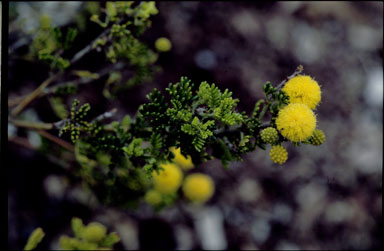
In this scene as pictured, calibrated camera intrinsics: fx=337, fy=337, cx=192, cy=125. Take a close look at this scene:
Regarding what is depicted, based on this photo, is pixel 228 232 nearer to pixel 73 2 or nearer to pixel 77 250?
pixel 77 250

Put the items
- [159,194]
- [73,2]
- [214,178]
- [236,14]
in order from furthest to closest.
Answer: [236,14] < [214,178] < [73,2] < [159,194]

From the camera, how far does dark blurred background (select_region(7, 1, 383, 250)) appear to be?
3.06 metres

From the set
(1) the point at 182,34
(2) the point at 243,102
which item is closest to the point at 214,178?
(2) the point at 243,102

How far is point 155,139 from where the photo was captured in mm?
Answer: 1506

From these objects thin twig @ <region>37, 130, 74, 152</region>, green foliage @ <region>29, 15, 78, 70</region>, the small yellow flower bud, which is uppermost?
green foliage @ <region>29, 15, 78, 70</region>

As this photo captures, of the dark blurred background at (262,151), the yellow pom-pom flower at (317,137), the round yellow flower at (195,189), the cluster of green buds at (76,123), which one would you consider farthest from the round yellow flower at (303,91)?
the dark blurred background at (262,151)

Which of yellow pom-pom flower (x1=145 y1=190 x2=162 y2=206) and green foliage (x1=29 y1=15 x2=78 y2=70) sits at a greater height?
green foliage (x1=29 y1=15 x2=78 y2=70)

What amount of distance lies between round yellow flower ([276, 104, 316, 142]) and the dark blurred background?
205 centimetres

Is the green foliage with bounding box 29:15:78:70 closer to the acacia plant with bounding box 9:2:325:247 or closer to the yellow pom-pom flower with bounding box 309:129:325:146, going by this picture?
the acacia plant with bounding box 9:2:325:247

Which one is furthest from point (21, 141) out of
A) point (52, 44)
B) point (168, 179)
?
point (168, 179)

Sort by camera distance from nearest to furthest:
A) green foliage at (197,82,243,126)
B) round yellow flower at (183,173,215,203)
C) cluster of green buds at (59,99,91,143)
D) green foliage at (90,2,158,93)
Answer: green foliage at (197,82,243,126)
cluster of green buds at (59,99,91,143)
green foliage at (90,2,158,93)
round yellow flower at (183,173,215,203)

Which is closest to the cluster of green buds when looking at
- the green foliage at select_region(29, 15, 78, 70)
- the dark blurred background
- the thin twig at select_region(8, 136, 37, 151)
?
the green foliage at select_region(29, 15, 78, 70)

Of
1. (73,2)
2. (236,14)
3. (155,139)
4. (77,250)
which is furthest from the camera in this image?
(236,14)

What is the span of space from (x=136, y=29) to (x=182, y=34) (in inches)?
62.7
